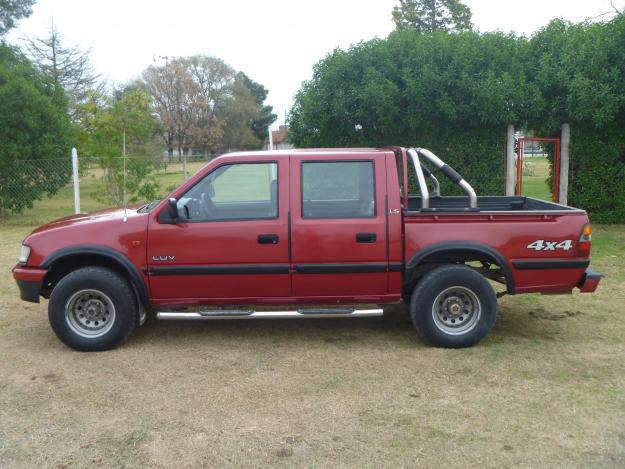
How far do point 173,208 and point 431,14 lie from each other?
48835mm

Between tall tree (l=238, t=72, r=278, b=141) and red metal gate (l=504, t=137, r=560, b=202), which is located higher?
tall tree (l=238, t=72, r=278, b=141)

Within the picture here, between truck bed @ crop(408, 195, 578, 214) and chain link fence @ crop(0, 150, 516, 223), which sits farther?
chain link fence @ crop(0, 150, 516, 223)

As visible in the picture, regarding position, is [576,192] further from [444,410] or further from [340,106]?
[444,410]

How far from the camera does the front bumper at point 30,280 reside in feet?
18.3

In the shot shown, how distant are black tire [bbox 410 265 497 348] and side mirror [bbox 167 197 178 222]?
2.21 metres

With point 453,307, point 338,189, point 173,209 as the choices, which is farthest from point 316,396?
point 173,209

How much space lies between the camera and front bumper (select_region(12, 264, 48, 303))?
219 inches

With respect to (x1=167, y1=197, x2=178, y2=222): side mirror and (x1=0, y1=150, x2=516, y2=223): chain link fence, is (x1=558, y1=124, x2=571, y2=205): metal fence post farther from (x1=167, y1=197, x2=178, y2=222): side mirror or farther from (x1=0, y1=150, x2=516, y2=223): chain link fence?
(x1=167, y1=197, x2=178, y2=222): side mirror

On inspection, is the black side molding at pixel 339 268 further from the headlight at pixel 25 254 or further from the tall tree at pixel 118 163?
the tall tree at pixel 118 163

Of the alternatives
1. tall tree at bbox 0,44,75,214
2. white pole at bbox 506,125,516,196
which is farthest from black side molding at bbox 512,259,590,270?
Answer: tall tree at bbox 0,44,75,214

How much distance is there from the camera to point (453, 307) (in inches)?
222

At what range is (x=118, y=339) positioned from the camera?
5.61m

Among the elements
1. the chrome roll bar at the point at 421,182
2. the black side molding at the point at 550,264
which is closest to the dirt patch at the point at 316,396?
the black side molding at the point at 550,264

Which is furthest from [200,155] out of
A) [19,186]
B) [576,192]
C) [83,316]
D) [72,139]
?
[83,316]
